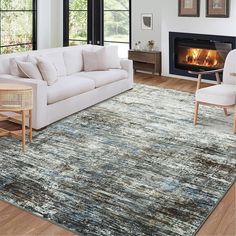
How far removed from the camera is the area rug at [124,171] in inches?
114

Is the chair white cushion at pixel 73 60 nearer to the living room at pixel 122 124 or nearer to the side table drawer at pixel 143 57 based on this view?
the living room at pixel 122 124

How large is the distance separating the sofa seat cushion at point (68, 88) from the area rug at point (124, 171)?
0.30 meters

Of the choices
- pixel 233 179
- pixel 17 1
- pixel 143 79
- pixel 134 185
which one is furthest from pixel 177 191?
pixel 17 1

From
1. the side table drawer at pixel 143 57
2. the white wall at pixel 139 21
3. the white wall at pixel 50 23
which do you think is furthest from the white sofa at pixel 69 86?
the white wall at pixel 50 23

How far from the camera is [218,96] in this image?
4.79 m

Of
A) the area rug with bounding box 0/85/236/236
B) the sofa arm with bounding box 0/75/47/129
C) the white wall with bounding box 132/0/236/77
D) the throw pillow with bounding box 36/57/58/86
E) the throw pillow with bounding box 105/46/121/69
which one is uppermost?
the white wall with bounding box 132/0/236/77

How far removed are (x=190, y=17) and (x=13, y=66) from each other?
12.3ft

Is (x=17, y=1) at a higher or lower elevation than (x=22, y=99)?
higher

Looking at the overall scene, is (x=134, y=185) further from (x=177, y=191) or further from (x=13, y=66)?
(x=13, y=66)

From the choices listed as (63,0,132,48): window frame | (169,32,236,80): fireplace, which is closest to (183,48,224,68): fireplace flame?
(169,32,236,80): fireplace

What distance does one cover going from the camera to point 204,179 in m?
3.53

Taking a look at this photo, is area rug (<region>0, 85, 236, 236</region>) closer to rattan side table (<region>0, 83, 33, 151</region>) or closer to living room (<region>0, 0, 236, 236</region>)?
living room (<region>0, 0, 236, 236</region>)

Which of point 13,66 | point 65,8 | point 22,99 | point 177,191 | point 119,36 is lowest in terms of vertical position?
point 177,191

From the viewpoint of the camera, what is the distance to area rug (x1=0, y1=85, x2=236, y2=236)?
2904 mm
